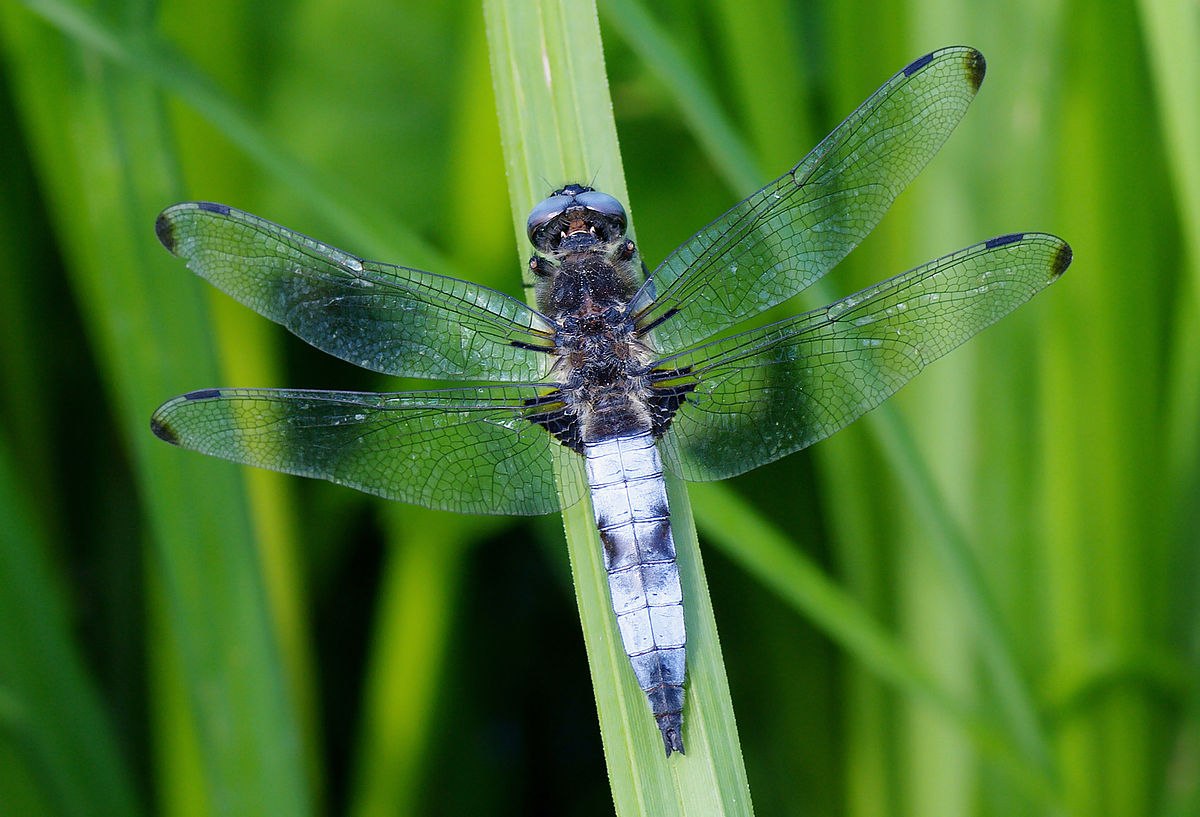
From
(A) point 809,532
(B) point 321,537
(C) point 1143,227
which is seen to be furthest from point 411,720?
(C) point 1143,227

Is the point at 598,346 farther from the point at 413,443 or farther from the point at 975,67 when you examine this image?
the point at 975,67

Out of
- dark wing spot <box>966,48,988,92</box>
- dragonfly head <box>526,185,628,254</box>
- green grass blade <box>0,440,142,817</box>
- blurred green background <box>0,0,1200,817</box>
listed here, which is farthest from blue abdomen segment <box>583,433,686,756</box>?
green grass blade <box>0,440,142,817</box>

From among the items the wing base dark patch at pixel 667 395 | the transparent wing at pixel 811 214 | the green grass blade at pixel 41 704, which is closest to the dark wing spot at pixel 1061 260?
the transparent wing at pixel 811 214

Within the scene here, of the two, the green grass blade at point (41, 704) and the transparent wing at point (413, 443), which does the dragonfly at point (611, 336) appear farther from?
the green grass blade at point (41, 704)

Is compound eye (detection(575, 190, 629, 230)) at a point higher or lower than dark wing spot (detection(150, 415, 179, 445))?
higher

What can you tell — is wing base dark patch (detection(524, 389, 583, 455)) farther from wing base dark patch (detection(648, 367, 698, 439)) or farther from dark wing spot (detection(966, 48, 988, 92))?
dark wing spot (detection(966, 48, 988, 92))

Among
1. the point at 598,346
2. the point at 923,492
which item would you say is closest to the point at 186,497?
the point at 598,346
